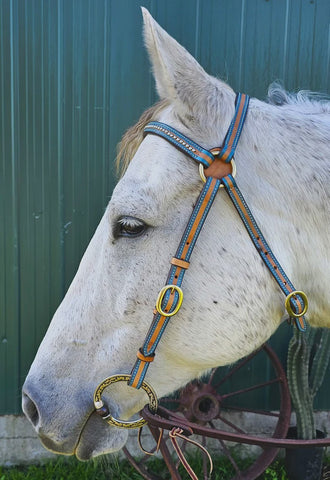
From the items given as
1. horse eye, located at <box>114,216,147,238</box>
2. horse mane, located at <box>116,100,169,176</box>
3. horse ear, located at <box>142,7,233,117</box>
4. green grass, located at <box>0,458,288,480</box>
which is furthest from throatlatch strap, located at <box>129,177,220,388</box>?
green grass, located at <box>0,458,288,480</box>

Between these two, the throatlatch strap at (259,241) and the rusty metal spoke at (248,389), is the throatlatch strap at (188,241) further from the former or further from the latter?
the rusty metal spoke at (248,389)

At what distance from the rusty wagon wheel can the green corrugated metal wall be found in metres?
1.02

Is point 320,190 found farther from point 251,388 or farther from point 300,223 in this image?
point 251,388

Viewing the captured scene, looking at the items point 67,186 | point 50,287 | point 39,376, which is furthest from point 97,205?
point 39,376

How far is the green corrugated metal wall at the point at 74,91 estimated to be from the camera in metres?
2.89

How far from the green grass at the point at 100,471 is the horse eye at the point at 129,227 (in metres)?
2.10

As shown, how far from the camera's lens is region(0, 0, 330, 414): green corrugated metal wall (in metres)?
2.89

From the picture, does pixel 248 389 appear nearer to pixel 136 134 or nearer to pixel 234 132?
pixel 136 134

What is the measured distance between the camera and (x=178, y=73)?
1319mm

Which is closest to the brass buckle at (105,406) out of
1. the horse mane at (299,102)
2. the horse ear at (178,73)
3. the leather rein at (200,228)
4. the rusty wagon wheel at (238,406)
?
the leather rein at (200,228)

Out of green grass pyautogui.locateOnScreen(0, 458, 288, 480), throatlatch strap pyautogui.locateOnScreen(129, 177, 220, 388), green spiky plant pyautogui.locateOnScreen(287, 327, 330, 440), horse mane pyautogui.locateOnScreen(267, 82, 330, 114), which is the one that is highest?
horse mane pyautogui.locateOnScreen(267, 82, 330, 114)

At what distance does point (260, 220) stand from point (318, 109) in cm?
47

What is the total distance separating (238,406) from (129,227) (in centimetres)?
223

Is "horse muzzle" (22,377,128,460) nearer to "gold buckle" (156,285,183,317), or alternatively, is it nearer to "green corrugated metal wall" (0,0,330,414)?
"gold buckle" (156,285,183,317)
